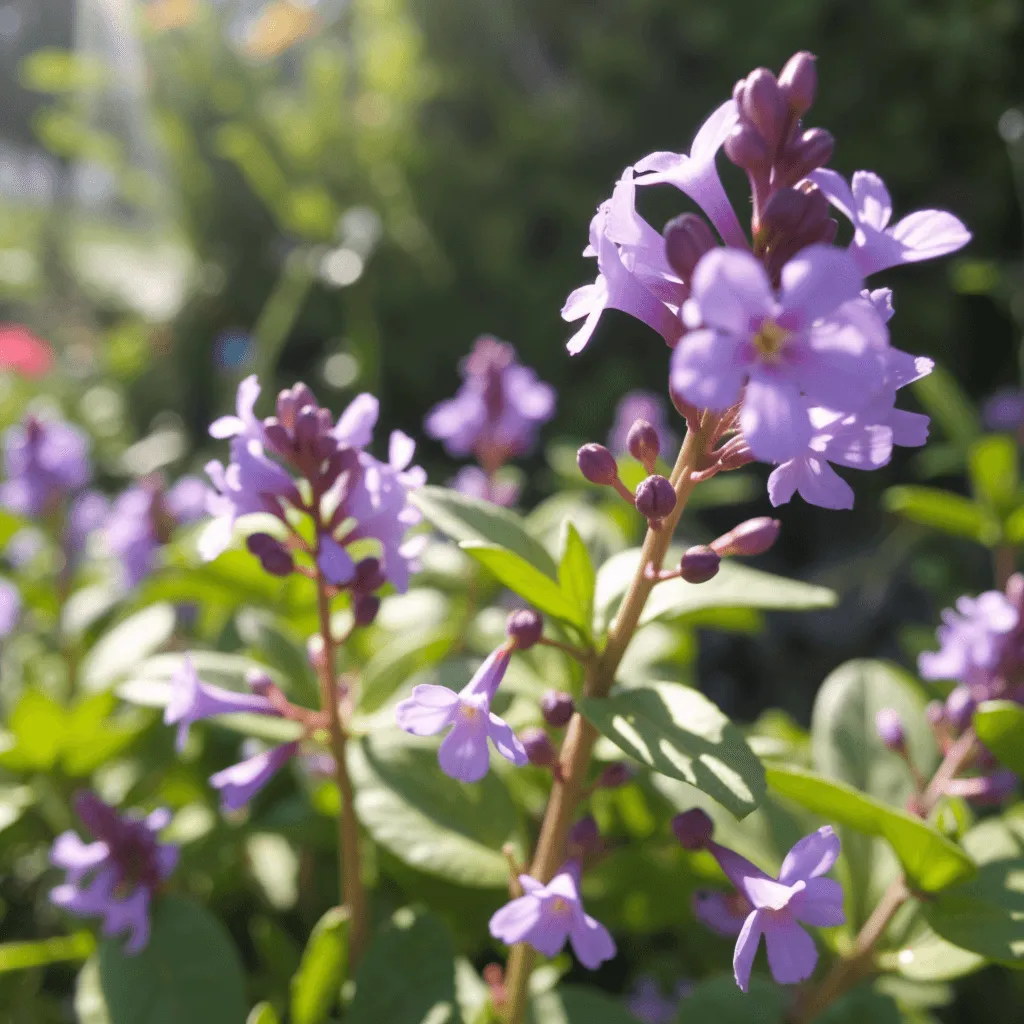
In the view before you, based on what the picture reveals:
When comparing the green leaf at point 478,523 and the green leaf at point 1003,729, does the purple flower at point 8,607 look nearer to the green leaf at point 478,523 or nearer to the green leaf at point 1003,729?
the green leaf at point 478,523

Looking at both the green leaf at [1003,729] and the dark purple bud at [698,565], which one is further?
the green leaf at [1003,729]

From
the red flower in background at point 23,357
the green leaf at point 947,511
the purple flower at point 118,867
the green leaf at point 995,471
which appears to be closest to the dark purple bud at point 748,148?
the purple flower at point 118,867

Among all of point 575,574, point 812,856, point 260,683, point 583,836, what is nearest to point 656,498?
point 575,574

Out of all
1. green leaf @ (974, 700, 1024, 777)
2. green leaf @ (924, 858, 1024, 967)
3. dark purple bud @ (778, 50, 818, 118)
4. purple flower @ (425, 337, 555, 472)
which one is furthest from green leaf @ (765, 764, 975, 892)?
purple flower @ (425, 337, 555, 472)

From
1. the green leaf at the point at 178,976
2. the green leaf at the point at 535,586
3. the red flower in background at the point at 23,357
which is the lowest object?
the red flower in background at the point at 23,357

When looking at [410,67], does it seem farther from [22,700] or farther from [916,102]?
[22,700]

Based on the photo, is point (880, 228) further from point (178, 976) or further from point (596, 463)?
point (178, 976)
